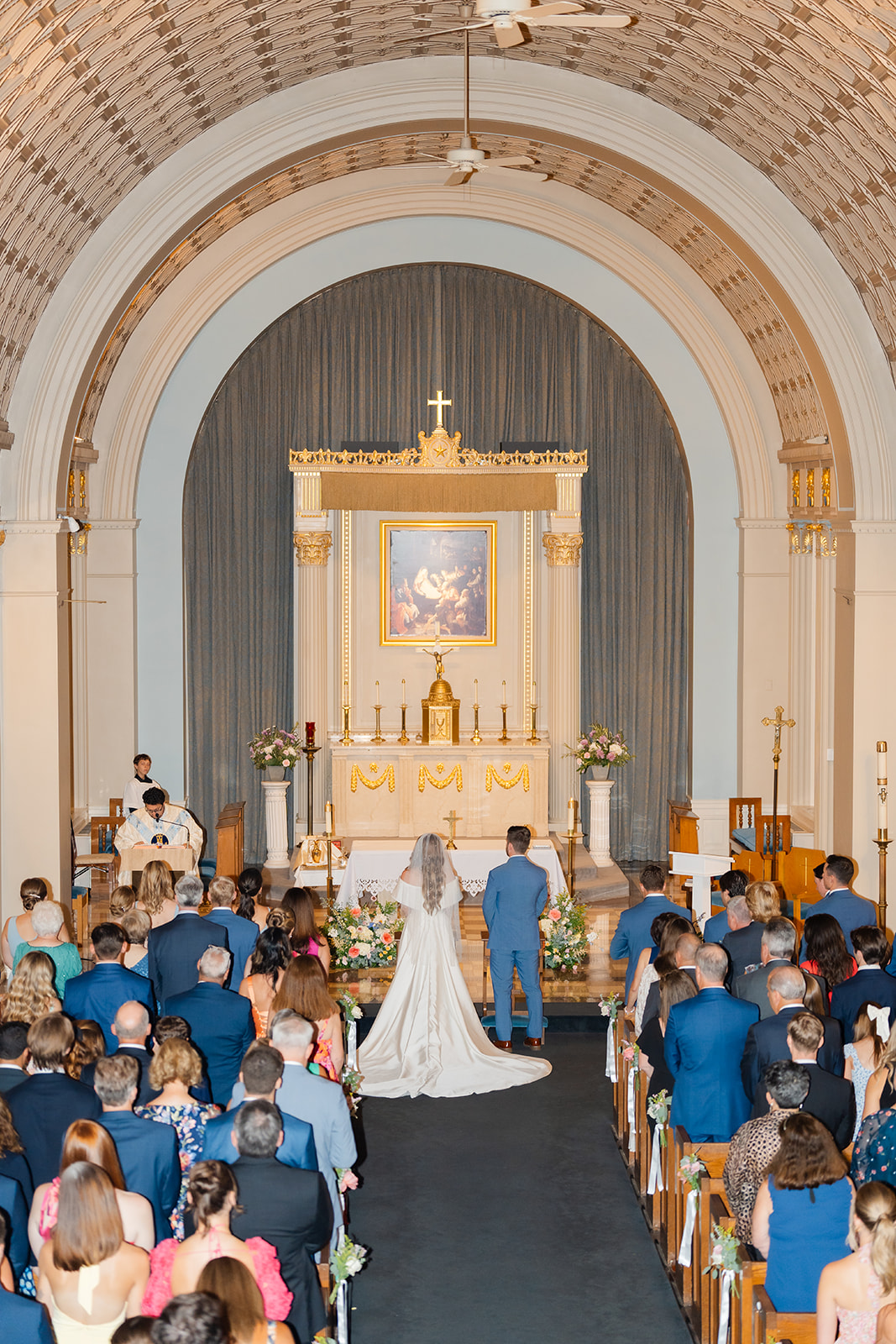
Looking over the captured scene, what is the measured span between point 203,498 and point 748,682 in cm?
681

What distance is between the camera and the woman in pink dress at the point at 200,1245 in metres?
4.88

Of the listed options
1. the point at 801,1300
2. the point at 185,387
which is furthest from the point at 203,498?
the point at 801,1300

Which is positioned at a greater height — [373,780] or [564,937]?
[373,780]

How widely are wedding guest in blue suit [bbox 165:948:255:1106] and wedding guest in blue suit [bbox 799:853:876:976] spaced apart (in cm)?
388

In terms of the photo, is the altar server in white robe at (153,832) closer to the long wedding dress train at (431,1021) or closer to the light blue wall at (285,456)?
the long wedding dress train at (431,1021)

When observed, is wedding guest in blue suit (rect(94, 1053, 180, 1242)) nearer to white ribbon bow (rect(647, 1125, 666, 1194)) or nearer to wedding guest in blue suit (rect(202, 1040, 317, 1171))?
wedding guest in blue suit (rect(202, 1040, 317, 1171))

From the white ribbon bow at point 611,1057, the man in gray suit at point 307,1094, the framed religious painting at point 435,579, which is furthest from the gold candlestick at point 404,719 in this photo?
the man in gray suit at point 307,1094

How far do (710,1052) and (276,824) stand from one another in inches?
426

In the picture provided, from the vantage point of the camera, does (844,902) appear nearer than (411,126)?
Yes

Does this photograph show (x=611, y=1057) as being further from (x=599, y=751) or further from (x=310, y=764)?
(x=599, y=751)

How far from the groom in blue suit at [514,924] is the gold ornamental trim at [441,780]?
5804 millimetres

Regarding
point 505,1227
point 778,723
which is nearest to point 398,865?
point 778,723

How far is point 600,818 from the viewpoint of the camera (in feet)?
59.9

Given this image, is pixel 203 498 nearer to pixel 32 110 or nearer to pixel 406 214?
pixel 406 214
